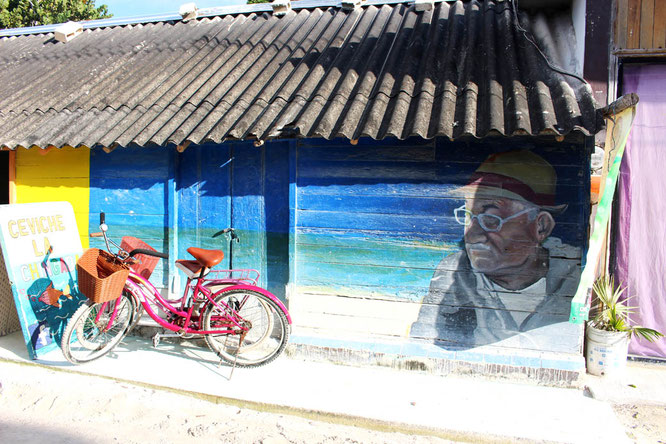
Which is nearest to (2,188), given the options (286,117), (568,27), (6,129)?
(6,129)

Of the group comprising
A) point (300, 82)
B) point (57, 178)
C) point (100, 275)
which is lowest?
Result: point (100, 275)

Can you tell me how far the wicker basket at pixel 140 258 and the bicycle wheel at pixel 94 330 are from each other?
400 mm

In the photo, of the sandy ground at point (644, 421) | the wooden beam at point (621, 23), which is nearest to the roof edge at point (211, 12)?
the wooden beam at point (621, 23)

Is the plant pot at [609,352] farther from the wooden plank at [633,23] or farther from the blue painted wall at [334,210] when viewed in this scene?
the wooden plank at [633,23]

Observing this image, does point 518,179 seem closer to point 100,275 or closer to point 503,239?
point 503,239

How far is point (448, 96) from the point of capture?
4.68 m

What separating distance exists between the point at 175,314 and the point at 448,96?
11.7 feet

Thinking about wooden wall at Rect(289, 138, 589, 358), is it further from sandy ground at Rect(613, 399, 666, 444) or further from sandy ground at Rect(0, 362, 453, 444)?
sandy ground at Rect(0, 362, 453, 444)

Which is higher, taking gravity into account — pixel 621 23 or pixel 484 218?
pixel 621 23

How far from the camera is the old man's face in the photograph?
456 cm

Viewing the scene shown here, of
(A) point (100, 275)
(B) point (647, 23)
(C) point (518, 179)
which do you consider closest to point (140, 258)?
(A) point (100, 275)

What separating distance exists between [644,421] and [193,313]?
14.0 feet

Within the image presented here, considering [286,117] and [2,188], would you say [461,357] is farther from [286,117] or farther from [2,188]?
[2,188]

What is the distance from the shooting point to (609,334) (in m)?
4.57
